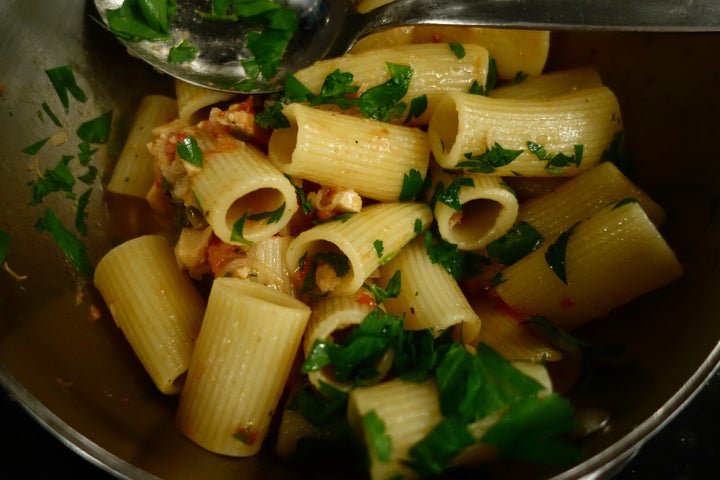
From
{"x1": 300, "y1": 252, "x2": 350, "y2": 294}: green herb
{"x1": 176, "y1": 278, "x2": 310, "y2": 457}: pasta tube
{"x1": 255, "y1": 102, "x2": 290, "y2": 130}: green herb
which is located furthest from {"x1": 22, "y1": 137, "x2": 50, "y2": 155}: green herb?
{"x1": 300, "y1": 252, "x2": 350, "y2": 294}: green herb

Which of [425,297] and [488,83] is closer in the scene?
[425,297]

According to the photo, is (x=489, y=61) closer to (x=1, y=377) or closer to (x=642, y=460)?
(x=642, y=460)

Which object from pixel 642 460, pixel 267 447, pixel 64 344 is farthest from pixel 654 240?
pixel 64 344

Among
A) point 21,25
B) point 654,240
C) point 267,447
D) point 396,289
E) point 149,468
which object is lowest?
point 267,447

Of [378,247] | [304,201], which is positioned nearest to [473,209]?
[378,247]

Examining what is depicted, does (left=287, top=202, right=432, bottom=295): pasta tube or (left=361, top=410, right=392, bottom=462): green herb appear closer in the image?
(left=361, top=410, right=392, bottom=462): green herb

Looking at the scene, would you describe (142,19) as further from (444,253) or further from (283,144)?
(444,253)

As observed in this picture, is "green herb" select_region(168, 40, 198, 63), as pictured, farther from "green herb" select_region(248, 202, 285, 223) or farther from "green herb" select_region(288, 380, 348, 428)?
"green herb" select_region(288, 380, 348, 428)
